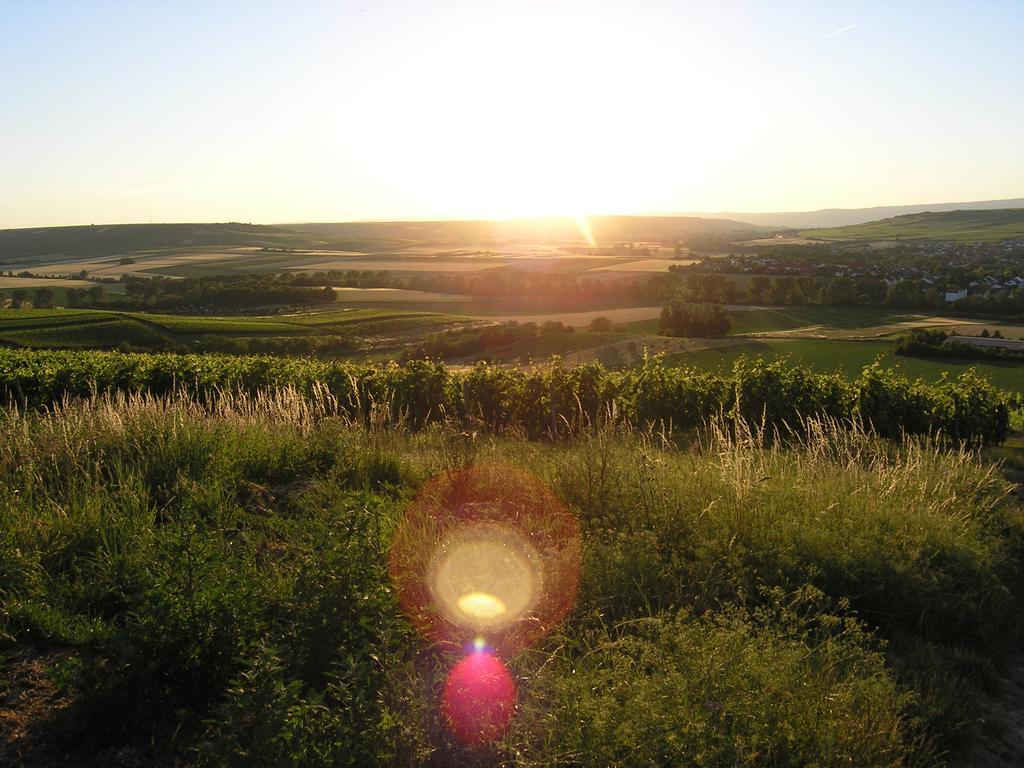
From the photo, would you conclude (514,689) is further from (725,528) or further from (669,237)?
(669,237)

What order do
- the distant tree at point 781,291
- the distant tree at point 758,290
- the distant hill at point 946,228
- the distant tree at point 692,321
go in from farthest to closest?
the distant hill at point 946,228
the distant tree at point 758,290
the distant tree at point 781,291
the distant tree at point 692,321

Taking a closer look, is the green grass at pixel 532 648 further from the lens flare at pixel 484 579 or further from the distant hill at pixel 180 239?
the distant hill at pixel 180 239

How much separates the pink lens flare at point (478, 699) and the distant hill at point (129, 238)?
5338 inches

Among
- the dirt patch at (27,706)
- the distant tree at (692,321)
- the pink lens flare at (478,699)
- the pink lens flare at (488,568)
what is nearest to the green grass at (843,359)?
the distant tree at (692,321)

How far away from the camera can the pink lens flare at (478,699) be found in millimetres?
3311

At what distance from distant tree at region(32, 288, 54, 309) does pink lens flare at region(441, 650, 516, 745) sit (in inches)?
2362

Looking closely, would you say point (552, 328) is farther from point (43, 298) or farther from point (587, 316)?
point (43, 298)

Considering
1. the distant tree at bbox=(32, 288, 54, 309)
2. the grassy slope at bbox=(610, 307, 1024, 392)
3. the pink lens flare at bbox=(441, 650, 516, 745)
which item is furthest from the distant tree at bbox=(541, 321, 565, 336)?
the pink lens flare at bbox=(441, 650, 516, 745)

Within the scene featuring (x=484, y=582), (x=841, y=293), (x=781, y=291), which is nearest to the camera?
(x=484, y=582)

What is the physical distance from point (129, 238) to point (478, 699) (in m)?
158

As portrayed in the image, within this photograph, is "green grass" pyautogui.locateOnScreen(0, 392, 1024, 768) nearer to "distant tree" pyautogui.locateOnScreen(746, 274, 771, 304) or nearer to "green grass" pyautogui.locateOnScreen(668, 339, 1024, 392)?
"green grass" pyautogui.locateOnScreen(668, 339, 1024, 392)

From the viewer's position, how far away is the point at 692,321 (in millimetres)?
48375

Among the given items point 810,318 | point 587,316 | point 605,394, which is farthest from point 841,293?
point 605,394

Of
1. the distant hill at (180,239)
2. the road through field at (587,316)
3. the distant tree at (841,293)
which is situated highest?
the distant hill at (180,239)
